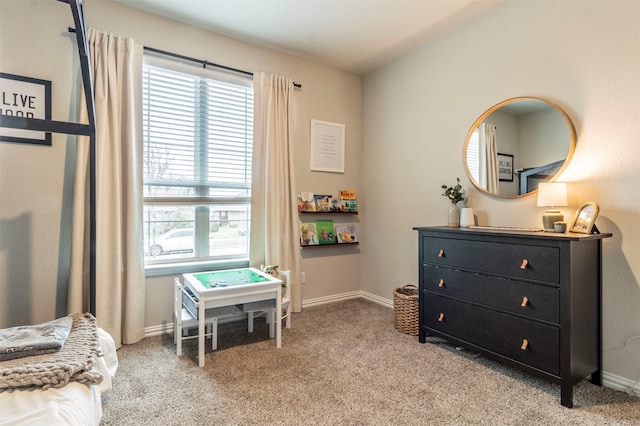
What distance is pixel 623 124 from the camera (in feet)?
6.15

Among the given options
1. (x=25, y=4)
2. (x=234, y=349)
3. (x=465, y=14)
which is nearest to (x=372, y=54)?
(x=465, y=14)

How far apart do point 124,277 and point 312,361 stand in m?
1.51

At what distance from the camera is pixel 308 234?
134 inches

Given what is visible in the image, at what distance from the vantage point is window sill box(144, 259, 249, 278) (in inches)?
106

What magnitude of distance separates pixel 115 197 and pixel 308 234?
67.3 inches

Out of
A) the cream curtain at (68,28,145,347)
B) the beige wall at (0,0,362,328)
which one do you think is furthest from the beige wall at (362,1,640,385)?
the cream curtain at (68,28,145,347)

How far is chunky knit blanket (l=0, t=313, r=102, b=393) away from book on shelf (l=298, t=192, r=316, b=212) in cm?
212

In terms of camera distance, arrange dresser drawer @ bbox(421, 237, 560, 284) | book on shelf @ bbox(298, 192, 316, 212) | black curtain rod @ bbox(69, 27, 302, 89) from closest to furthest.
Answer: dresser drawer @ bbox(421, 237, 560, 284) → black curtain rod @ bbox(69, 27, 302, 89) → book on shelf @ bbox(298, 192, 316, 212)

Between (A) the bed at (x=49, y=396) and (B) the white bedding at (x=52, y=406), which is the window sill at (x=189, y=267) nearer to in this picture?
(A) the bed at (x=49, y=396)

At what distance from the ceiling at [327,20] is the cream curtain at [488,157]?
918mm

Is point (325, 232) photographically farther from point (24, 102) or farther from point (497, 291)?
point (24, 102)

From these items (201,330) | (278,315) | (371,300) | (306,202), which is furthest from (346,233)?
(201,330)

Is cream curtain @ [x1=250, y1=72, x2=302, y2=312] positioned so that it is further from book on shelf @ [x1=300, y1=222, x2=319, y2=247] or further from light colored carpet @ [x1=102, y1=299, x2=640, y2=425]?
light colored carpet @ [x1=102, y1=299, x2=640, y2=425]

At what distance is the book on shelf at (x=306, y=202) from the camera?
3.35 metres
